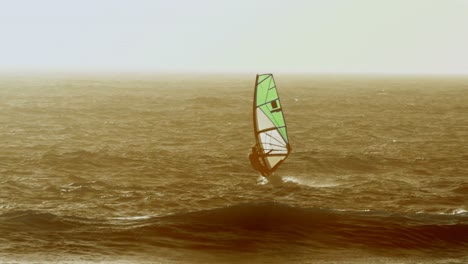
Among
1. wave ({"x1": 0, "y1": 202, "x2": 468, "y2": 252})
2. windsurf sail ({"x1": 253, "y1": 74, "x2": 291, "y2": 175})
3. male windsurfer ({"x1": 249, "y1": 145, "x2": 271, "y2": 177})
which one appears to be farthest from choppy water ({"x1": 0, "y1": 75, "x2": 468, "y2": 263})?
windsurf sail ({"x1": 253, "y1": 74, "x2": 291, "y2": 175})

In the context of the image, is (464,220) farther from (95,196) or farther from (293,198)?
(95,196)

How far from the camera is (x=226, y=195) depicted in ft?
115

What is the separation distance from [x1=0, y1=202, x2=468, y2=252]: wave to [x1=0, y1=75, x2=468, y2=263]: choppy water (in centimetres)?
8

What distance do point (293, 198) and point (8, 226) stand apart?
15.6 meters

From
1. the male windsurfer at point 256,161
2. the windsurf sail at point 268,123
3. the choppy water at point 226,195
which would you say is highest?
the windsurf sail at point 268,123

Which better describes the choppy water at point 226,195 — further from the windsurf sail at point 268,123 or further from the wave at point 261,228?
the windsurf sail at point 268,123

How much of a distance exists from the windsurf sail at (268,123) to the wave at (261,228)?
5335 mm

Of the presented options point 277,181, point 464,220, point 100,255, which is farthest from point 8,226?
point 464,220

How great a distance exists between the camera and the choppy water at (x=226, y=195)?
2428cm

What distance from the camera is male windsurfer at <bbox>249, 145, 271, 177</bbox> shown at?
34719 millimetres

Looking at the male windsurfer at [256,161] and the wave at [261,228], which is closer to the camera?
the wave at [261,228]

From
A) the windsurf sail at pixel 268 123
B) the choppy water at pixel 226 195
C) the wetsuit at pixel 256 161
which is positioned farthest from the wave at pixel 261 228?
the windsurf sail at pixel 268 123

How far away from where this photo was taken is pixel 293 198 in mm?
34531

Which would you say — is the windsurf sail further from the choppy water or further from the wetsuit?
the choppy water
